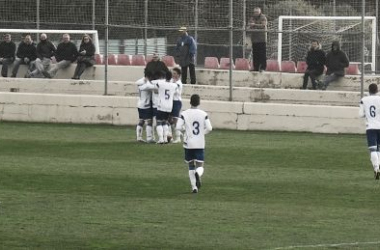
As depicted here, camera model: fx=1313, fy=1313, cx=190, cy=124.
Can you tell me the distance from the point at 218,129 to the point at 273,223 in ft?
54.3

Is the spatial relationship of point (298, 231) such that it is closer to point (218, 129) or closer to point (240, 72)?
point (218, 129)

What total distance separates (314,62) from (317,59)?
12 cm

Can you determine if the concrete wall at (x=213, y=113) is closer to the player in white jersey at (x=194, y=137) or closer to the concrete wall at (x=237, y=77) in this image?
the concrete wall at (x=237, y=77)

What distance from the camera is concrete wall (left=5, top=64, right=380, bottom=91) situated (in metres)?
34.4

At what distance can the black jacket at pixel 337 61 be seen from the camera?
34.1 metres

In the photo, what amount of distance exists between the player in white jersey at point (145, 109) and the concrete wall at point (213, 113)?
146 inches

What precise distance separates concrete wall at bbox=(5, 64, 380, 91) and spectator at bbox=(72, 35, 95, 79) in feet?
0.92

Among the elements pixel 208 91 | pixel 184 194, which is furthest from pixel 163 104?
pixel 184 194

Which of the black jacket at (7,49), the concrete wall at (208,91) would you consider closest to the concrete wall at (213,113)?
the concrete wall at (208,91)

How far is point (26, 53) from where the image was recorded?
37.8m

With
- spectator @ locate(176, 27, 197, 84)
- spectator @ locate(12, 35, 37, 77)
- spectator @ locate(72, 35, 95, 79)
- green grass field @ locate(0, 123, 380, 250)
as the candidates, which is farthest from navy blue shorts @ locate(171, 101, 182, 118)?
spectator @ locate(12, 35, 37, 77)

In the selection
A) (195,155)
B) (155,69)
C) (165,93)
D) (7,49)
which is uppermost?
(7,49)

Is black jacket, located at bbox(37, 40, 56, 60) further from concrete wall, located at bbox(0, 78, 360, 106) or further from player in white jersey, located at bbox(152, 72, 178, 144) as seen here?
player in white jersey, located at bbox(152, 72, 178, 144)

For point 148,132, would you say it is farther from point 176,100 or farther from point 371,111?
point 371,111
